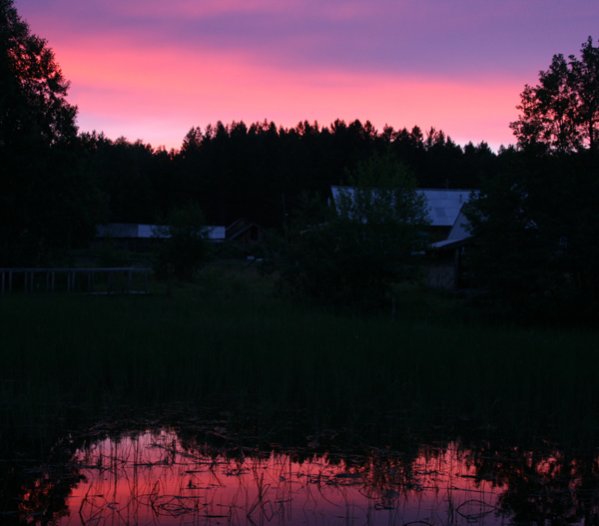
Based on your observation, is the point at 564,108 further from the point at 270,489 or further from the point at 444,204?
the point at 444,204

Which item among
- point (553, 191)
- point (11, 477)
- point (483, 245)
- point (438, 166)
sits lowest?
point (11, 477)

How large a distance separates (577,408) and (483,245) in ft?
45.4

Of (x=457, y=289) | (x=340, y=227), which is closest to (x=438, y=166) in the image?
(x=457, y=289)

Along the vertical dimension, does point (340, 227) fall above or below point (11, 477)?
above

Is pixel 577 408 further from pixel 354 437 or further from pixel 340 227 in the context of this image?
pixel 340 227

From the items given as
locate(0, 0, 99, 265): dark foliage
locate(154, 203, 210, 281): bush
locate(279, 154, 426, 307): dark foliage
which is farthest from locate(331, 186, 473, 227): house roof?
locate(279, 154, 426, 307): dark foliage

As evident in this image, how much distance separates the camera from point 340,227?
24.9m

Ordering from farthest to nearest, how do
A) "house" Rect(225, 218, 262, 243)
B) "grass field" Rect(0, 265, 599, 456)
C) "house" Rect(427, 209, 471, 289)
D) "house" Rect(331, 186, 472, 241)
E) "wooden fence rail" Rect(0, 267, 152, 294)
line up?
"house" Rect(225, 218, 262, 243) < "house" Rect(331, 186, 472, 241) < "house" Rect(427, 209, 471, 289) < "wooden fence rail" Rect(0, 267, 152, 294) < "grass field" Rect(0, 265, 599, 456)

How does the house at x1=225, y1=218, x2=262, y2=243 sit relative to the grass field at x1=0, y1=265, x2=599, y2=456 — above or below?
above

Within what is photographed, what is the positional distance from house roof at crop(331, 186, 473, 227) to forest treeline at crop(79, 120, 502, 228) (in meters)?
26.7

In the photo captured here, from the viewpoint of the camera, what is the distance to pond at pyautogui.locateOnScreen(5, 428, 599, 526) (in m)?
5.74

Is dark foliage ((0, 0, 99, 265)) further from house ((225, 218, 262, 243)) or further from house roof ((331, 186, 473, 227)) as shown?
house ((225, 218, 262, 243))

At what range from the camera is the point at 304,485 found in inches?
255

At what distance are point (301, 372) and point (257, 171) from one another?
268 ft
